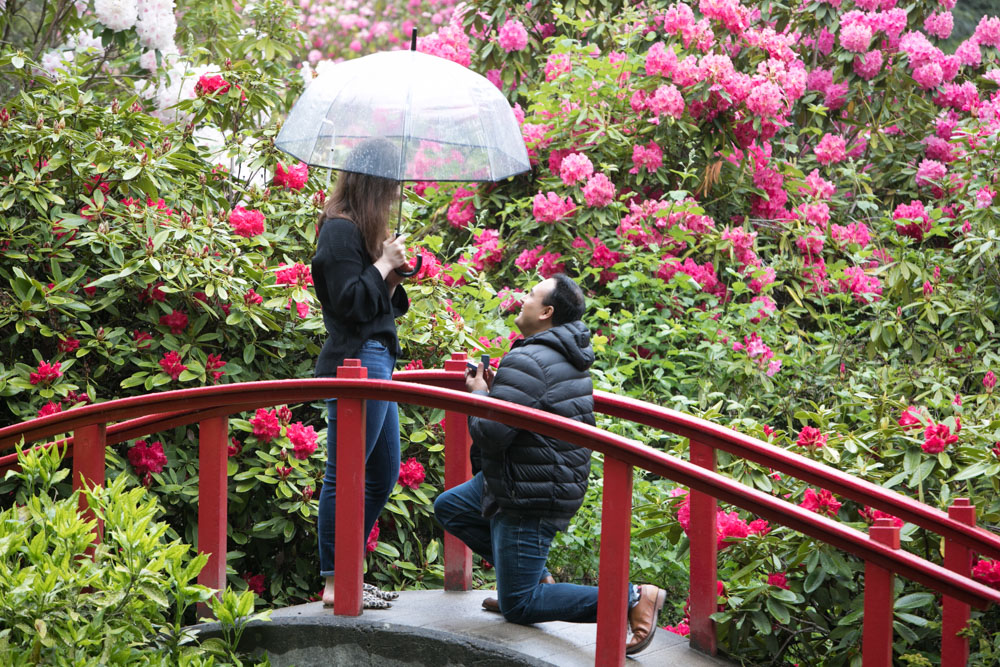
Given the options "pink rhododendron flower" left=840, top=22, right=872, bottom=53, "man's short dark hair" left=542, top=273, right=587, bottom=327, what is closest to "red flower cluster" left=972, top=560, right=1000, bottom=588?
"man's short dark hair" left=542, top=273, right=587, bottom=327

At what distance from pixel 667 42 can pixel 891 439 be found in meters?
3.50

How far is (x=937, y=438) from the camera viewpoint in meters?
3.71

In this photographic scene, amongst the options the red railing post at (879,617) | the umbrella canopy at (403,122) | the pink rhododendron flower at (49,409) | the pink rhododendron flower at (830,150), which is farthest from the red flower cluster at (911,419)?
the pink rhododendron flower at (49,409)

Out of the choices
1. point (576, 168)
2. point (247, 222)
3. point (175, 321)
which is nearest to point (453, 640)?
point (175, 321)

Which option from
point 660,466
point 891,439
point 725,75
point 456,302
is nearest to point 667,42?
point 725,75

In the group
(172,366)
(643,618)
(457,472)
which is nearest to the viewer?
(643,618)

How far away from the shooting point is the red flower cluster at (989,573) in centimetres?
304

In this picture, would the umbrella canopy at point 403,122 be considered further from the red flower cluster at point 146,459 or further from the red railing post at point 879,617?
the red railing post at point 879,617

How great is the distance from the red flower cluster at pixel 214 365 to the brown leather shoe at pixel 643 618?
2.33 metres

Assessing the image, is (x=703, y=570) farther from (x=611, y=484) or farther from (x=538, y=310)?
(x=538, y=310)

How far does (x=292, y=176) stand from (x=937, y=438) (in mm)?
3367

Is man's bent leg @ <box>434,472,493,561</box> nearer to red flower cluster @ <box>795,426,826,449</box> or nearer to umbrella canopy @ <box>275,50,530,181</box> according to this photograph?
umbrella canopy @ <box>275,50,530,181</box>

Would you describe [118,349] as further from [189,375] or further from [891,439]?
[891,439]

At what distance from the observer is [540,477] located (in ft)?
11.1
